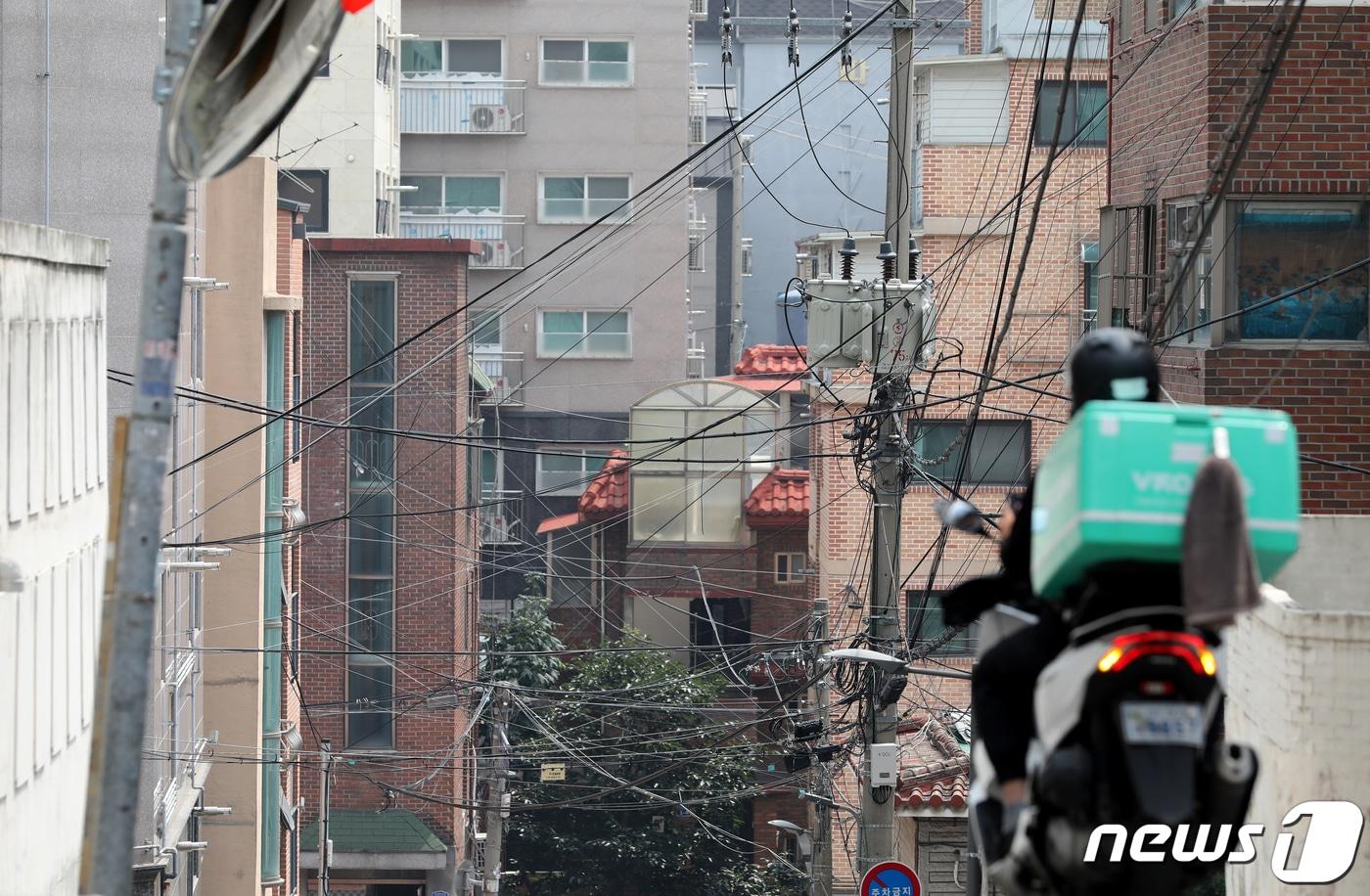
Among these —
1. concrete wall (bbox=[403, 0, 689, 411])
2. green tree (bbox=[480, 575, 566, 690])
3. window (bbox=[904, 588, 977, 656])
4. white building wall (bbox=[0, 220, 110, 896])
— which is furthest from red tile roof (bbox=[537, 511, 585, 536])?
white building wall (bbox=[0, 220, 110, 896])

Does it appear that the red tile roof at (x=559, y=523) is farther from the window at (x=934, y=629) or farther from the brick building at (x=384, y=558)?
the window at (x=934, y=629)

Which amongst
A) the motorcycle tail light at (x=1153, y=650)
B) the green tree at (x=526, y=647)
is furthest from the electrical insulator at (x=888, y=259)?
the green tree at (x=526, y=647)

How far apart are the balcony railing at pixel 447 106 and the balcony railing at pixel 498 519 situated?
9.18 metres

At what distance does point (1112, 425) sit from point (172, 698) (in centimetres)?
1876

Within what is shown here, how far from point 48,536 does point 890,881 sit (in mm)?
8397

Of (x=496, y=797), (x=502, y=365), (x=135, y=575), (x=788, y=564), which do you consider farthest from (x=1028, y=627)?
(x=502, y=365)

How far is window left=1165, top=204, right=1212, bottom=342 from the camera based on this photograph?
590 inches

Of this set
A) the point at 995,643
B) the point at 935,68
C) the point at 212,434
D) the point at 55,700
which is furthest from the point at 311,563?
the point at 995,643

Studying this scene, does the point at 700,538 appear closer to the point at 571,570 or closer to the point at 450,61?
the point at 571,570

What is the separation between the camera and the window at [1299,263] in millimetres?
14664

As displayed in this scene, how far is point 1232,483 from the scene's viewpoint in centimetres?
382

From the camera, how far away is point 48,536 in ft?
38.8

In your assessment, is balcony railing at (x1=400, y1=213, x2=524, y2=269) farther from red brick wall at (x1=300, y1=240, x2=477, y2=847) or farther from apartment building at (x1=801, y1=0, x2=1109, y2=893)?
apartment building at (x1=801, y1=0, x2=1109, y2=893)

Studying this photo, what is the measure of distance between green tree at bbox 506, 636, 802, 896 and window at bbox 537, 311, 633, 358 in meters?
13.6
